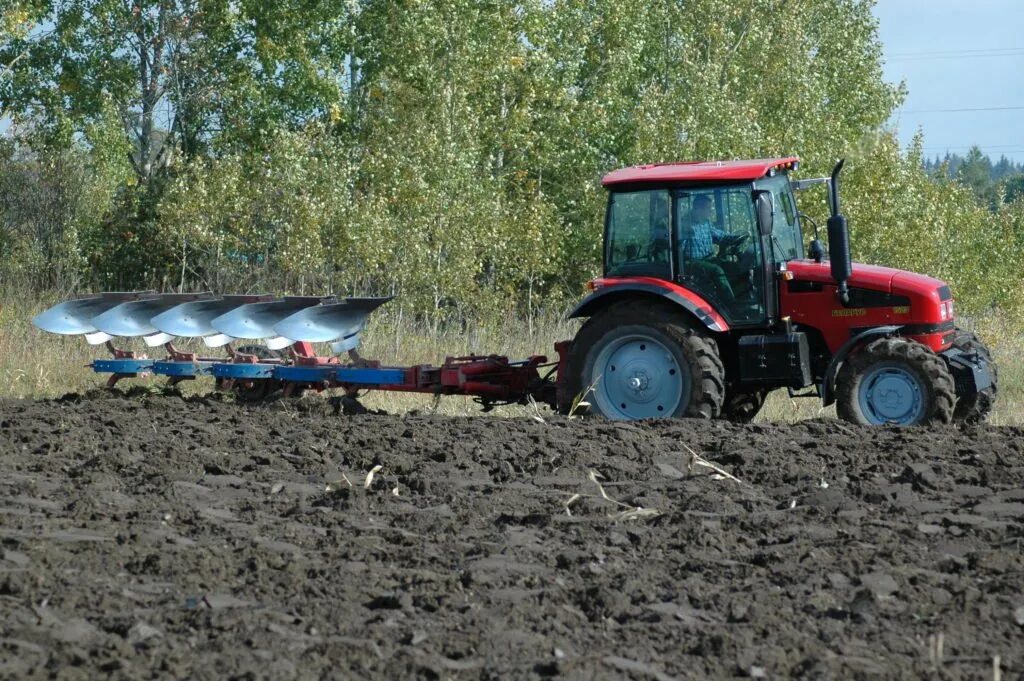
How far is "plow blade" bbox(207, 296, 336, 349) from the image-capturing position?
11555mm

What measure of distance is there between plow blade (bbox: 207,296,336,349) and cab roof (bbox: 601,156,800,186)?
3.14m

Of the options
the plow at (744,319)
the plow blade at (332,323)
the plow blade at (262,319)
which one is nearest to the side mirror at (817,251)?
the plow at (744,319)

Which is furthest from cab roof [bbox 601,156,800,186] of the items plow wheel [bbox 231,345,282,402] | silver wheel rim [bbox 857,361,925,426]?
plow wheel [bbox 231,345,282,402]

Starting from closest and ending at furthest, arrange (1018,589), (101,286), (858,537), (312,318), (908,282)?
(1018,589) → (858,537) → (908,282) → (312,318) → (101,286)

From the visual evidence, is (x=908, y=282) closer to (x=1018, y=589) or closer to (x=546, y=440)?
(x=546, y=440)

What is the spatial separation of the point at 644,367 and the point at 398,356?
20.2 ft

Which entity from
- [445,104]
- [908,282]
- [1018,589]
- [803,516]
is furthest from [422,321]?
[1018,589]

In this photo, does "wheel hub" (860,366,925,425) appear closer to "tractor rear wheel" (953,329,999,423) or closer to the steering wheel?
"tractor rear wheel" (953,329,999,423)

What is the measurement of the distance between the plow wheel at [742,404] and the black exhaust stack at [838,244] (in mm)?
1356

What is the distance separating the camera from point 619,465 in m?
7.95

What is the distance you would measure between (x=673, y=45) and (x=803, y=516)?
80.5 ft

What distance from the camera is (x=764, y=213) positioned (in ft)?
31.4

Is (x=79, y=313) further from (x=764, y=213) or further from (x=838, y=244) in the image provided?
(x=838, y=244)

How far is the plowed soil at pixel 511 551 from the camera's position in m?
4.39
